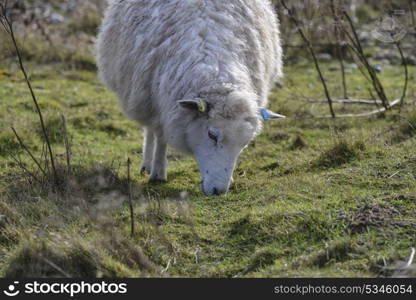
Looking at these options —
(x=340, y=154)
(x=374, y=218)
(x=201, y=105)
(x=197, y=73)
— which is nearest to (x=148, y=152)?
(x=197, y=73)

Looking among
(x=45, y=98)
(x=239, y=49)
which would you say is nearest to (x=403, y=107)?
(x=239, y=49)

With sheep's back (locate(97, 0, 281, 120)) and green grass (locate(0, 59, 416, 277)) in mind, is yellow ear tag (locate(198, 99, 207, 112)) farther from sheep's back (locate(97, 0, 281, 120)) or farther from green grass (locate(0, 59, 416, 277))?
green grass (locate(0, 59, 416, 277))

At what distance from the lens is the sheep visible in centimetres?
520

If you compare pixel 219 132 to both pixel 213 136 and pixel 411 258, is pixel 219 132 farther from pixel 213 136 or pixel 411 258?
pixel 411 258

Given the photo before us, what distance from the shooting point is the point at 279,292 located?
362 cm

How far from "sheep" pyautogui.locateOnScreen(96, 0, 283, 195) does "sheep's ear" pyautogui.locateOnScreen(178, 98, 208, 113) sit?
0.02m

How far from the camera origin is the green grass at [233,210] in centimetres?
403

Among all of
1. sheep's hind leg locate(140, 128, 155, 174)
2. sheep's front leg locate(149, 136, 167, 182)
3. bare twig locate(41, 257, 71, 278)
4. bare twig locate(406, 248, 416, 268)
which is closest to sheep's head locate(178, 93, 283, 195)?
sheep's front leg locate(149, 136, 167, 182)

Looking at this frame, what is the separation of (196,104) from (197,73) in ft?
0.96

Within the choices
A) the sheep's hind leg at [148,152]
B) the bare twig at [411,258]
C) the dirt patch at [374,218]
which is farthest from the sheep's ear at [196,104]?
the bare twig at [411,258]

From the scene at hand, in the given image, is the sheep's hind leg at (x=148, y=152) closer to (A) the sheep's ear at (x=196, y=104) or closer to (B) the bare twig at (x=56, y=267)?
(A) the sheep's ear at (x=196, y=104)

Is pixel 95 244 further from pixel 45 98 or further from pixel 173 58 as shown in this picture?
pixel 45 98

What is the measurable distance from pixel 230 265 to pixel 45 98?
5.64m

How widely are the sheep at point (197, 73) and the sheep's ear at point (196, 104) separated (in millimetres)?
15
